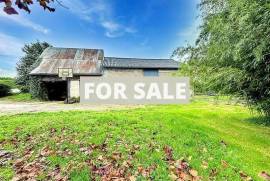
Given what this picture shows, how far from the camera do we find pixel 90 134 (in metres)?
6.44

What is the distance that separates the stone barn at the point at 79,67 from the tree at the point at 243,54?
15245 mm

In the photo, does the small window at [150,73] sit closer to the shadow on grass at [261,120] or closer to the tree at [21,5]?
the shadow on grass at [261,120]

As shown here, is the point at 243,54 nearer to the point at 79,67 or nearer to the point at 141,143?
the point at 141,143

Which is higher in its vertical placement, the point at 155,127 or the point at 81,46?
the point at 81,46

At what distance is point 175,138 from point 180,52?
294 inches

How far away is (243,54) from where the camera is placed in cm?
745

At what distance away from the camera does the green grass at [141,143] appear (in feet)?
15.7

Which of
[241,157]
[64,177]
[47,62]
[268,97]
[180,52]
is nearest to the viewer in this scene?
[64,177]

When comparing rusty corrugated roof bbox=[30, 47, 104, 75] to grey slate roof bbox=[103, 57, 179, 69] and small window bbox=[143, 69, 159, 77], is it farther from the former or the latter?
small window bbox=[143, 69, 159, 77]

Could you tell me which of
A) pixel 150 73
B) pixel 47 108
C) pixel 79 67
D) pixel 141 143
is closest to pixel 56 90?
pixel 79 67

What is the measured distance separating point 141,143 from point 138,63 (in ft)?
71.9

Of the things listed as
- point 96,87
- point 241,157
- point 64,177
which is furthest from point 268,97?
point 96,87

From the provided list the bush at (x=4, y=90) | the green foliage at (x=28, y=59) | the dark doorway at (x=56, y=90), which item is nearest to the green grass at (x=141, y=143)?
the dark doorway at (x=56, y=90)

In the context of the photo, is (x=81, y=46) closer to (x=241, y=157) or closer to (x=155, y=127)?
(x=155, y=127)
